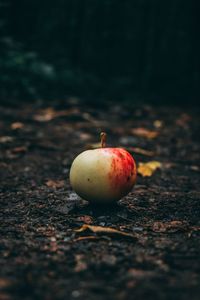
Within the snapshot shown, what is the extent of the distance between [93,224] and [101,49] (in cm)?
460

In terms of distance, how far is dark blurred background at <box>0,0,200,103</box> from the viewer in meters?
6.13

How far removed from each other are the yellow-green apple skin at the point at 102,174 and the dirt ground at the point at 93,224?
124mm

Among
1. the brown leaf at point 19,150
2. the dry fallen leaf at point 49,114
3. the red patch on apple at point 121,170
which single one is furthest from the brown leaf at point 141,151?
the red patch on apple at point 121,170

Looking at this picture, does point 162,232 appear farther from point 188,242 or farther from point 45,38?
point 45,38

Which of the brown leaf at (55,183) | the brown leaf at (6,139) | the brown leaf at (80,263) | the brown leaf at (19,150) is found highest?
the brown leaf at (6,139)

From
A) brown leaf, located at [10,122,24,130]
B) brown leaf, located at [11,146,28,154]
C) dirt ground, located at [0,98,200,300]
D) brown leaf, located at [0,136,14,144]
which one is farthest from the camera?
brown leaf, located at [10,122,24,130]

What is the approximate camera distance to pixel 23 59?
20.8ft

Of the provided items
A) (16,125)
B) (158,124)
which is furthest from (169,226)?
(158,124)

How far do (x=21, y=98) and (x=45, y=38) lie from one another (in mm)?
1092

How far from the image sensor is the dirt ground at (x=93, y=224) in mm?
1522

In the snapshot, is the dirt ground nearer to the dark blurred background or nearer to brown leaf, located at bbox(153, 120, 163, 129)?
brown leaf, located at bbox(153, 120, 163, 129)

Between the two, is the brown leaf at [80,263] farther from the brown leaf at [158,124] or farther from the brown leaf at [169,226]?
the brown leaf at [158,124]

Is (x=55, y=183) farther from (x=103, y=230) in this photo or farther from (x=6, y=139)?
(x=6, y=139)

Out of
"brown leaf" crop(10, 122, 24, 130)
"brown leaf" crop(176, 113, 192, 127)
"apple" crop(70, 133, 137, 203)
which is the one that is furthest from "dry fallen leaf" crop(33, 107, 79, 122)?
"apple" crop(70, 133, 137, 203)
